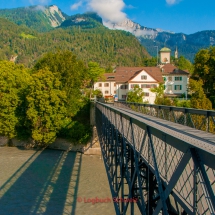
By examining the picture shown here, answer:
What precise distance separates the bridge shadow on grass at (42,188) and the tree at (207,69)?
→ 23.2 meters

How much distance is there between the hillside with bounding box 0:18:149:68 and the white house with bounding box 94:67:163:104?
83.8 meters

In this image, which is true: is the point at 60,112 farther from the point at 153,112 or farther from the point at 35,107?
the point at 153,112

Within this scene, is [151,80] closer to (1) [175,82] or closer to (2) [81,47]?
(1) [175,82]

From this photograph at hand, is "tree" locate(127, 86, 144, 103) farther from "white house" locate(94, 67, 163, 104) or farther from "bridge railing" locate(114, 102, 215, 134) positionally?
"bridge railing" locate(114, 102, 215, 134)

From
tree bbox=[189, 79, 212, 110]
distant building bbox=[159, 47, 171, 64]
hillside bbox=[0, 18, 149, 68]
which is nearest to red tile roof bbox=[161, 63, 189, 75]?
tree bbox=[189, 79, 212, 110]

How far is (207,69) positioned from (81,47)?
138 m

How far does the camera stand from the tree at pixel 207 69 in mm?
42344

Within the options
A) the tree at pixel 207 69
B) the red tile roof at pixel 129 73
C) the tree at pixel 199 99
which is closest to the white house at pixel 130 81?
the red tile roof at pixel 129 73

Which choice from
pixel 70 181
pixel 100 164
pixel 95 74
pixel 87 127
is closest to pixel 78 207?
pixel 70 181

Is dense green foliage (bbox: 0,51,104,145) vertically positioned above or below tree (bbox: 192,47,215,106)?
below

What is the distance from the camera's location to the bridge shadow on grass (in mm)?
18141

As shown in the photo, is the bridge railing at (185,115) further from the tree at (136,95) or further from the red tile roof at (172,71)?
the red tile roof at (172,71)

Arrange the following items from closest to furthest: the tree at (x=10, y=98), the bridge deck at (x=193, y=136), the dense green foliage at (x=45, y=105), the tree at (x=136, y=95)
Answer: the bridge deck at (x=193, y=136), the dense green foliage at (x=45, y=105), the tree at (x=10, y=98), the tree at (x=136, y=95)

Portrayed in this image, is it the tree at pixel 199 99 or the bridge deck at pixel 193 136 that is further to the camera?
the tree at pixel 199 99
